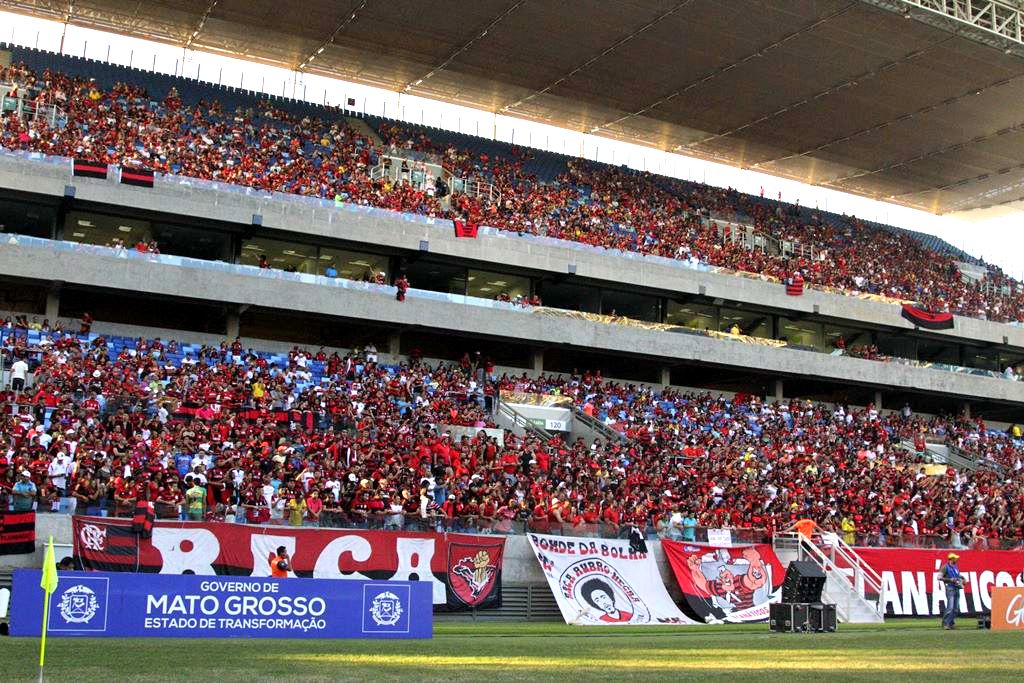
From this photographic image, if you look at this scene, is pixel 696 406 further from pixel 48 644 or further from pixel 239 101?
pixel 48 644

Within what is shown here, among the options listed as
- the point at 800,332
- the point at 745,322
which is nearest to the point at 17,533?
the point at 745,322

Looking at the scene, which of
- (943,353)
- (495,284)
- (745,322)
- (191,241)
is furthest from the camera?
(943,353)

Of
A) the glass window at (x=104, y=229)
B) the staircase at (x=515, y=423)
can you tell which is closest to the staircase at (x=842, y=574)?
the staircase at (x=515, y=423)

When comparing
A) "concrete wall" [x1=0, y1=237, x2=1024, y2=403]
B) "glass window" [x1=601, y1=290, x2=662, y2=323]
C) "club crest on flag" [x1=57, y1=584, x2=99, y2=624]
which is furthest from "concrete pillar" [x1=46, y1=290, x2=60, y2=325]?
"club crest on flag" [x1=57, y1=584, x2=99, y2=624]

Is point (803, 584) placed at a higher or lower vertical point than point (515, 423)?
lower

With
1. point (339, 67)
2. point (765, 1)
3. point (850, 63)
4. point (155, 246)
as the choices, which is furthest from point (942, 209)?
point (155, 246)

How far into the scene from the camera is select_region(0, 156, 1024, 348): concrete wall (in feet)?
125

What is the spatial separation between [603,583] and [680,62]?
27701 mm

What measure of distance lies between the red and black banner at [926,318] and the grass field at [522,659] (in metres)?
36.4

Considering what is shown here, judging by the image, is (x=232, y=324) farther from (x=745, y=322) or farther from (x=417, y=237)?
(x=745, y=322)

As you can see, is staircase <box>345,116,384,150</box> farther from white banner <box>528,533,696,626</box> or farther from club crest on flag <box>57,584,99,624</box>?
club crest on flag <box>57,584,99,624</box>

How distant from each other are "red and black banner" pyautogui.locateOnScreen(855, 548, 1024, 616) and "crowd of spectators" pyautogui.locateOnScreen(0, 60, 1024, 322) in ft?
63.5

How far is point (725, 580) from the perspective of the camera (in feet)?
96.9

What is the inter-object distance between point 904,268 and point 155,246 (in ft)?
125
